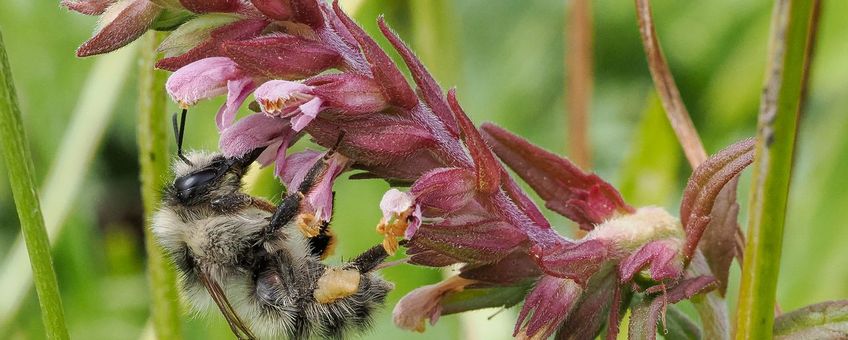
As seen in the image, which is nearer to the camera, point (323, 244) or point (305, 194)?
point (305, 194)

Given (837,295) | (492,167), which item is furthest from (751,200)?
(837,295)

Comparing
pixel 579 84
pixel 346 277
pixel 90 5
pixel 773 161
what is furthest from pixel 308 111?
pixel 579 84

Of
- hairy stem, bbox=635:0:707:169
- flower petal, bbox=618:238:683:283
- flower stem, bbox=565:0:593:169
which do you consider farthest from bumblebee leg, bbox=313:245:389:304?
flower stem, bbox=565:0:593:169

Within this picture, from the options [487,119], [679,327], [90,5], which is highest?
[487,119]

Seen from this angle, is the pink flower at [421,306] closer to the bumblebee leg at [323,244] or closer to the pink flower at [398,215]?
the bumblebee leg at [323,244]

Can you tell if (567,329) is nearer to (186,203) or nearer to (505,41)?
(186,203)

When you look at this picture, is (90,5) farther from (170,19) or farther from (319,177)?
(319,177)
